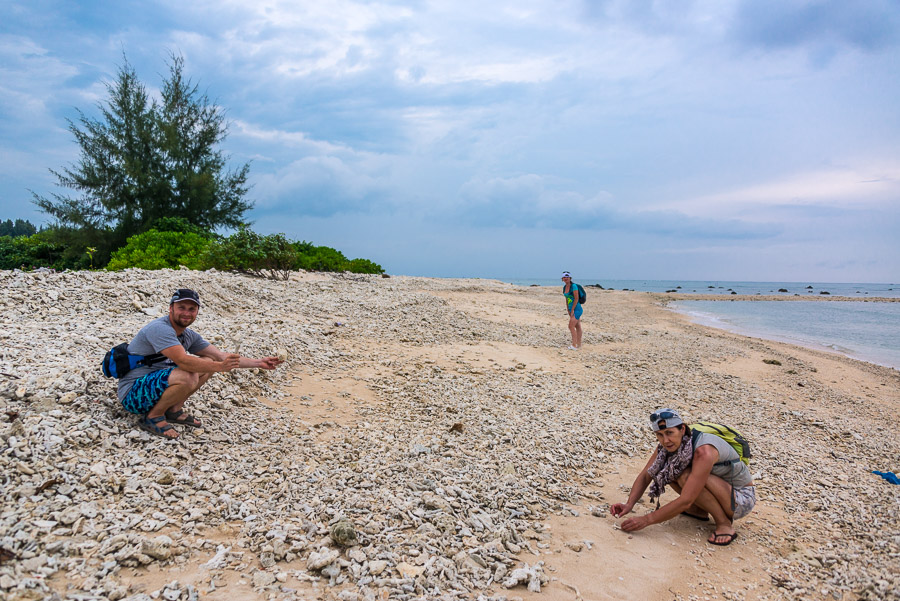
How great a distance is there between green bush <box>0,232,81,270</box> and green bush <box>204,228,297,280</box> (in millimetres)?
10942

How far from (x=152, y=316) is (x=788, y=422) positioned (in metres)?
10.6

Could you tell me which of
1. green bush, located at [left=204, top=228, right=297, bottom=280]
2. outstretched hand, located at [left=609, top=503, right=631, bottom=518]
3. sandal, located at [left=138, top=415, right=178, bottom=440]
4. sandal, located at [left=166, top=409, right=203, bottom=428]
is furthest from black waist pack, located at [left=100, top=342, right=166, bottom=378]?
green bush, located at [left=204, top=228, right=297, bottom=280]

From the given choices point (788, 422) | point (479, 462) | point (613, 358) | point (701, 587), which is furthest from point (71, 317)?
point (788, 422)

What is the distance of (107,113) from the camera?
23.2 metres

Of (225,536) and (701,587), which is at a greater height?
(225,536)

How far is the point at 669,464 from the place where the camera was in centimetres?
427

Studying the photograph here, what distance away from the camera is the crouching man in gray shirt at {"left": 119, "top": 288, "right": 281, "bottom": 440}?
4570 mm

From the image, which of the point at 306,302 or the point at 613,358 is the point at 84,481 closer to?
the point at 306,302

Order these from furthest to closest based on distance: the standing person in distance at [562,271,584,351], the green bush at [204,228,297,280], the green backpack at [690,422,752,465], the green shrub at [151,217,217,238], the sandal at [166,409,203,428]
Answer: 1. the green shrub at [151,217,217,238]
2. the green bush at [204,228,297,280]
3. the standing person in distance at [562,271,584,351]
4. the sandal at [166,409,203,428]
5. the green backpack at [690,422,752,465]

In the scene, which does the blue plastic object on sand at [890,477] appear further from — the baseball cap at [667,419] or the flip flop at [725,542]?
the baseball cap at [667,419]

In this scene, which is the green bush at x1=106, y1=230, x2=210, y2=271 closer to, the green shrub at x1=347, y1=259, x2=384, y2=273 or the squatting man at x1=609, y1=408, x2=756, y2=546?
the green shrub at x1=347, y1=259, x2=384, y2=273

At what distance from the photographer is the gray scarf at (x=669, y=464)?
417 cm

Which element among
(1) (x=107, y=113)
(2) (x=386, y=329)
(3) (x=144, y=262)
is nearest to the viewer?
(2) (x=386, y=329)

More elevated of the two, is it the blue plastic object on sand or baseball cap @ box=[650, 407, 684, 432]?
baseball cap @ box=[650, 407, 684, 432]
